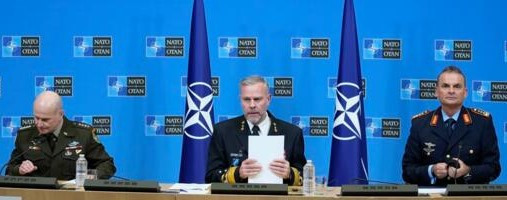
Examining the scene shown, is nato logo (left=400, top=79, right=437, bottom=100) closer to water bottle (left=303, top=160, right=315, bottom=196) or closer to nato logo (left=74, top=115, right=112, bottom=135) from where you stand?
water bottle (left=303, top=160, right=315, bottom=196)

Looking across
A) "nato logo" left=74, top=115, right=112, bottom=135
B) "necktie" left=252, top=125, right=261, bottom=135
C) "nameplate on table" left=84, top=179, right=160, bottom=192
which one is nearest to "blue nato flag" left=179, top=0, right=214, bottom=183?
"nato logo" left=74, top=115, right=112, bottom=135

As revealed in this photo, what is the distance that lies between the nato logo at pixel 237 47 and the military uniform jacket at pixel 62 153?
1706 millimetres

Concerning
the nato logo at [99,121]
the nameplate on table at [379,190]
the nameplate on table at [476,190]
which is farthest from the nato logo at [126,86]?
the nameplate on table at [476,190]

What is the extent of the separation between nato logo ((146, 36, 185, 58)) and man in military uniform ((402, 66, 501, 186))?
2415mm

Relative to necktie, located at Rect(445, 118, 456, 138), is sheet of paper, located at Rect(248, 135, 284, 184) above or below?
below

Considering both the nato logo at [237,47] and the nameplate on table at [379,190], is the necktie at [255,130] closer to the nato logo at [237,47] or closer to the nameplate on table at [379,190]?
the nameplate on table at [379,190]

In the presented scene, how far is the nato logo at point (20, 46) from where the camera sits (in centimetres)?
632

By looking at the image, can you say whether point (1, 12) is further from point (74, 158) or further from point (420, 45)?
point (420, 45)

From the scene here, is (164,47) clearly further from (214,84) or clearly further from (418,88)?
(418,88)

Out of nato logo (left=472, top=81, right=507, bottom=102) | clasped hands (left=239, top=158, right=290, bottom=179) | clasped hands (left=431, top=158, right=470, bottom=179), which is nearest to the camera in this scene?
clasped hands (left=239, top=158, right=290, bottom=179)

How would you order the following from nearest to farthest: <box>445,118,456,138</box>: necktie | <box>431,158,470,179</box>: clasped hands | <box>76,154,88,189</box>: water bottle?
<box>76,154,88,189</box>: water bottle → <box>431,158,470,179</box>: clasped hands → <box>445,118,456,138</box>: necktie

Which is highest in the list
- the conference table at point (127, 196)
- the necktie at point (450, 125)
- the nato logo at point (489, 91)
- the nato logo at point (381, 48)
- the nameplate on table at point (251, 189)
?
the nato logo at point (381, 48)

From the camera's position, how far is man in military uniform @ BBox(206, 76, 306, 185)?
4.39m

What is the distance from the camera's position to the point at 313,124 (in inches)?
246
